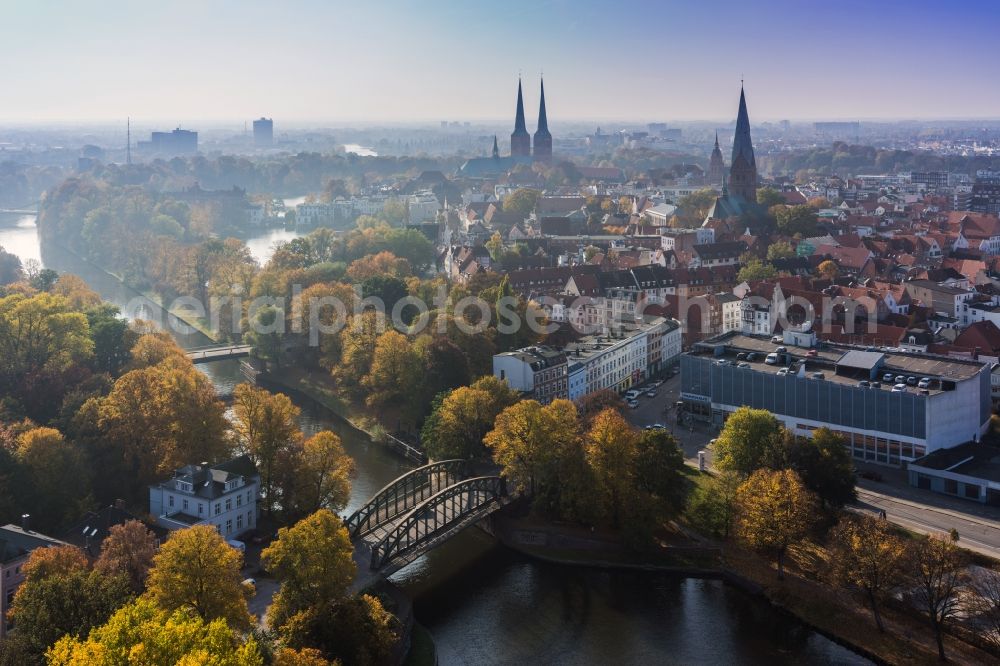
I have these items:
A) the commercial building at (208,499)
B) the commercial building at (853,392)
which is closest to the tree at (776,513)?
the commercial building at (853,392)

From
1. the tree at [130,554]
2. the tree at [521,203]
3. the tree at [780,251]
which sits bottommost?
the tree at [130,554]

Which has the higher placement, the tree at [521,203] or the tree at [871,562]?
the tree at [521,203]

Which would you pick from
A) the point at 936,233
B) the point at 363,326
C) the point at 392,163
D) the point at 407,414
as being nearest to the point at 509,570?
the point at 407,414

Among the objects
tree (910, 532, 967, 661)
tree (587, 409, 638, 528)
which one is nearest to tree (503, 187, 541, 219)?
tree (587, 409, 638, 528)

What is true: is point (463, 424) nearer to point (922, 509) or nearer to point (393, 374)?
point (393, 374)

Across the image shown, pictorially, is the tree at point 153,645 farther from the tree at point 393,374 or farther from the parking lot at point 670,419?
the tree at point 393,374

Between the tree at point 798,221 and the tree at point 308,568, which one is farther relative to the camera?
the tree at point 798,221

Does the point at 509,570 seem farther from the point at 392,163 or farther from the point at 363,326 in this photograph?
the point at 392,163
